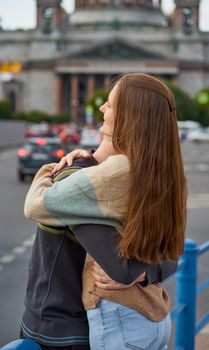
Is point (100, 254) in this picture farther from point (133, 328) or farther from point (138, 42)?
point (138, 42)

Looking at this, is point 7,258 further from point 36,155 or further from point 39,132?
point 39,132

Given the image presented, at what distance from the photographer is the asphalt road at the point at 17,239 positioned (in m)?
8.09

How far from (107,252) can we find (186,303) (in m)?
2.31

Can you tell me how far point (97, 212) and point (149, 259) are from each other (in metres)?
0.25

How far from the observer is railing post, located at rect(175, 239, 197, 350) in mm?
5184

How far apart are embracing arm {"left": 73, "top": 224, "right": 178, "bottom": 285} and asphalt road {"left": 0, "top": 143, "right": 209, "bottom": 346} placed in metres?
4.08

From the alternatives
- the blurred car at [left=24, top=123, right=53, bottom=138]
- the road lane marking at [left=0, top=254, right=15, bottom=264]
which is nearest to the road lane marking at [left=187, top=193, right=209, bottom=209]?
the road lane marking at [left=0, top=254, right=15, bottom=264]

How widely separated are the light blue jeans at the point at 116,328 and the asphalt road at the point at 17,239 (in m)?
3.99

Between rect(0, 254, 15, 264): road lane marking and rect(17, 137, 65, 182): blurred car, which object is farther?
rect(17, 137, 65, 182): blurred car

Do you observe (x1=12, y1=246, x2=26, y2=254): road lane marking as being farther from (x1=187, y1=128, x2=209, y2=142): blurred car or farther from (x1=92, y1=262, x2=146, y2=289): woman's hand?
(x1=187, y1=128, x2=209, y2=142): blurred car

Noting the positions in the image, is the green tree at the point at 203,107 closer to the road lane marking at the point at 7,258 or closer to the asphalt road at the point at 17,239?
the asphalt road at the point at 17,239

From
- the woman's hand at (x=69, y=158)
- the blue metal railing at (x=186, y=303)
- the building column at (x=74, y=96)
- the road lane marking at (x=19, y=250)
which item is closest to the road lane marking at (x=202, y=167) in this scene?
the road lane marking at (x=19, y=250)

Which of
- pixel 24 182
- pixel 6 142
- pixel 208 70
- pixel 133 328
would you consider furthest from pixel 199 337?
pixel 208 70

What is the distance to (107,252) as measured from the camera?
9.84ft
